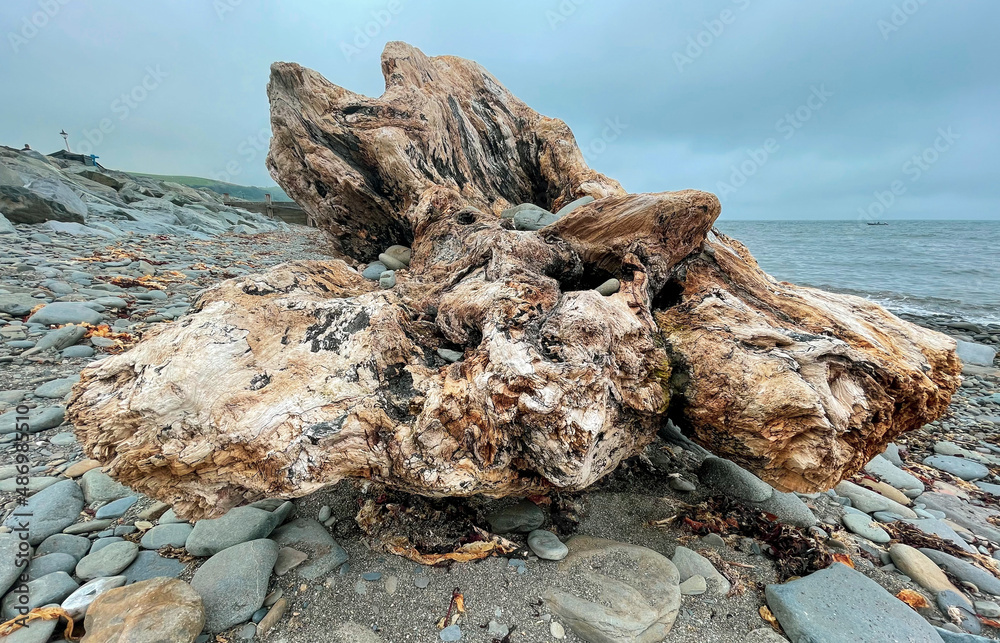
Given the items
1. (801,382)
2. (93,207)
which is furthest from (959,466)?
(93,207)

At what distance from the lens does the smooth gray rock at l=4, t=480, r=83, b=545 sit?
2336 millimetres

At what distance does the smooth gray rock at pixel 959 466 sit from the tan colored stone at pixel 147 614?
6.04 meters

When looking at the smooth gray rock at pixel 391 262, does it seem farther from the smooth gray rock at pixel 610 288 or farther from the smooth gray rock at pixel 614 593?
the smooth gray rock at pixel 614 593

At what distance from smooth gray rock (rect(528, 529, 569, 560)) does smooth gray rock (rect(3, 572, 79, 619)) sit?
2259 mm

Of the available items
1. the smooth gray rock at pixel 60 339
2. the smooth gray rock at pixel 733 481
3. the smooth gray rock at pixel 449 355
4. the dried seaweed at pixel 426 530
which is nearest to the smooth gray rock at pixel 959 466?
the smooth gray rock at pixel 733 481

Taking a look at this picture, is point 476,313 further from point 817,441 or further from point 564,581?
point 817,441

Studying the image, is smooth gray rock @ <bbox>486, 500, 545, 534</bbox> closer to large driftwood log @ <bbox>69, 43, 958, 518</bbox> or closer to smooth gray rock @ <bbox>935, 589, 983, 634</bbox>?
large driftwood log @ <bbox>69, 43, 958, 518</bbox>

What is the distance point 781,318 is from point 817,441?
3.09ft

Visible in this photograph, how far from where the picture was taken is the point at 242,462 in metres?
1.90

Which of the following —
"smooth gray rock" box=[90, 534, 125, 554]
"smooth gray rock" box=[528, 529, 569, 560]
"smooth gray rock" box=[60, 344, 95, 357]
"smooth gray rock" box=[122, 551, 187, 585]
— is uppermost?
"smooth gray rock" box=[60, 344, 95, 357]

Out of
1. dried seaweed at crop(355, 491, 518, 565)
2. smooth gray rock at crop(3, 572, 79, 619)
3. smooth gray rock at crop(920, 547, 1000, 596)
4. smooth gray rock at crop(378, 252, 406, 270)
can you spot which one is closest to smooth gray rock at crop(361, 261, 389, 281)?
smooth gray rock at crop(378, 252, 406, 270)

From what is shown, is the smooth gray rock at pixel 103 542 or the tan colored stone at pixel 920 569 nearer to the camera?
the smooth gray rock at pixel 103 542

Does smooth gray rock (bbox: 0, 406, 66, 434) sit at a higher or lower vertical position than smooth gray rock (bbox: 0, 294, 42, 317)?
lower

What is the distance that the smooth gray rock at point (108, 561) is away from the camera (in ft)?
6.91
